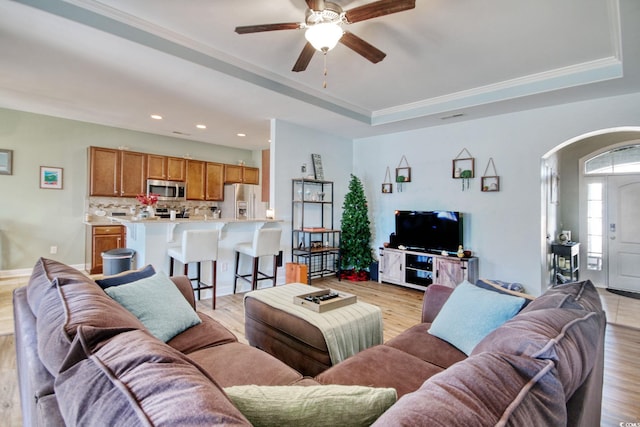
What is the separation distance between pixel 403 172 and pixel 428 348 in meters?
3.90

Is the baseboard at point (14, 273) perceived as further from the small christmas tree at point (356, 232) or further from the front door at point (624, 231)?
the front door at point (624, 231)

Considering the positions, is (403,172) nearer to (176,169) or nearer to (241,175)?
(241,175)

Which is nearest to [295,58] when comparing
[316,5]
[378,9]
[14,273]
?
[316,5]

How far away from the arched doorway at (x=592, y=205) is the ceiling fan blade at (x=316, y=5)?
4.03m

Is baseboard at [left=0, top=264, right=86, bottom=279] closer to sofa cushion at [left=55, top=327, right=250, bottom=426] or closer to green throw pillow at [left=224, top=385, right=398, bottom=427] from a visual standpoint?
sofa cushion at [left=55, top=327, right=250, bottom=426]

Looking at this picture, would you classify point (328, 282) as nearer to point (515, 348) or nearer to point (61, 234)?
point (515, 348)

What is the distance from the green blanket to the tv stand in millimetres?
2444

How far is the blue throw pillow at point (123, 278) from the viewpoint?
1.87 meters

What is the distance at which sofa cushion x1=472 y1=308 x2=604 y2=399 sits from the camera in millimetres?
845

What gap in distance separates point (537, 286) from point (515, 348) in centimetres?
386

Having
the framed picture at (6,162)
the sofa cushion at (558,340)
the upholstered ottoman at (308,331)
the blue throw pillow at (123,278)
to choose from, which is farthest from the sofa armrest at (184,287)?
the framed picture at (6,162)

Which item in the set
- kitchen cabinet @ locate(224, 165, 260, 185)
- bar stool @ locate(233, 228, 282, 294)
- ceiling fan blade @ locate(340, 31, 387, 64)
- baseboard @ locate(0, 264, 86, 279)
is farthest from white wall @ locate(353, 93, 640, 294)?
baseboard @ locate(0, 264, 86, 279)

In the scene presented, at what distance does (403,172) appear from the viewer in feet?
17.3

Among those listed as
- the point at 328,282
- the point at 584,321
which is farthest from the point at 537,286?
the point at 584,321
